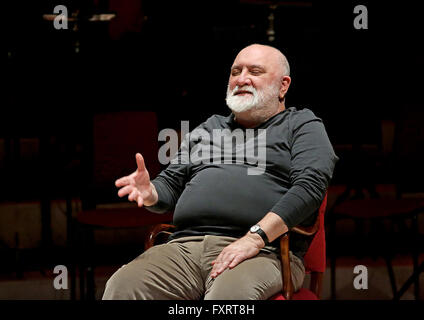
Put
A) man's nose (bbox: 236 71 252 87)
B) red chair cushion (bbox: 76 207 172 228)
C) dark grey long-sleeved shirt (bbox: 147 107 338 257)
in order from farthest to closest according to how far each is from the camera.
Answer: red chair cushion (bbox: 76 207 172 228), man's nose (bbox: 236 71 252 87), dark grey long-sleeved shirt (bbox: 147 107 338 257)

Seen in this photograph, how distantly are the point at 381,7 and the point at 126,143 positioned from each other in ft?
9.55

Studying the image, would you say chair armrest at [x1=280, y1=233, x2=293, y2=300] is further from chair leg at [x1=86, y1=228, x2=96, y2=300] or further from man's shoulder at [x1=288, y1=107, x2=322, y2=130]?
chair leg at [x1=86, y1=228, x2=96, y2=300]

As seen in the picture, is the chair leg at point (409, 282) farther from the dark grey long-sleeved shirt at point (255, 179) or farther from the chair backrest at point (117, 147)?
the chair backrest at point (117, 147)

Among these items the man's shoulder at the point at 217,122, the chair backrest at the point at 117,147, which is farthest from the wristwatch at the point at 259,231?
the chair backrest at the point at 117,147

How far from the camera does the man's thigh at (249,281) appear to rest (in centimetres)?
195

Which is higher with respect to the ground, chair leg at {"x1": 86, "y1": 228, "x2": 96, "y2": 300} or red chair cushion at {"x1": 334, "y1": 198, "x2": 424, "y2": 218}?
red chair cushion at {"x1": 334, "y1": 198, "x2": 424, "y2": 218}

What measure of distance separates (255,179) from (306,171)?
0.20 meters

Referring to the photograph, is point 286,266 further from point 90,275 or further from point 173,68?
point 173,68

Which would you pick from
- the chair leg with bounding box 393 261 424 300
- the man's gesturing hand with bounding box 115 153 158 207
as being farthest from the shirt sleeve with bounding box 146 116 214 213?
the chair leg with bounding box 393 261 424 300

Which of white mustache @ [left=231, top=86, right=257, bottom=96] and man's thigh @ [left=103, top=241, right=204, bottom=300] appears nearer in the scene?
man's thigh @ [left=103, top=241, right=204, bottom=300]

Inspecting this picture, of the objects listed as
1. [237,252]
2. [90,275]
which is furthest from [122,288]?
[90,275]

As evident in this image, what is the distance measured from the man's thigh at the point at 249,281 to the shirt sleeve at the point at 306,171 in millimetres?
162

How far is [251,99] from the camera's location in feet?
8.02

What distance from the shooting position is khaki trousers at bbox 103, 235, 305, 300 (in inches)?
77.8
